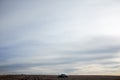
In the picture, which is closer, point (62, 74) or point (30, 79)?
point (30, 79)

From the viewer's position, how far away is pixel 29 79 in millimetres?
56500

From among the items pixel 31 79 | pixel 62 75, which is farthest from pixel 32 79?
pixel 62 75

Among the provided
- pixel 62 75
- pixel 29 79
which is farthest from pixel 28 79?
pixel 62 75

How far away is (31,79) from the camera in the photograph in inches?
2222

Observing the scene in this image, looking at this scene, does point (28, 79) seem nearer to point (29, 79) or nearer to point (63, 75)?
point (29, 79)

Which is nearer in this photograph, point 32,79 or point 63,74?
point 32,79

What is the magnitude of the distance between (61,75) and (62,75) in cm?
49

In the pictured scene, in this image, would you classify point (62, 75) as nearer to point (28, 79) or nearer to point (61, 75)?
point (61, 75)

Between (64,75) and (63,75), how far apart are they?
59 cm

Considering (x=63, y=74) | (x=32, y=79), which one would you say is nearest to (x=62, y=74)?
(x=63, y=74)

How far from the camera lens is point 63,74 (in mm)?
79562

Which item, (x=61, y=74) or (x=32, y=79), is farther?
(x=61, y=74)

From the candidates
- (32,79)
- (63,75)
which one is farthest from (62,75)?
(32,79)

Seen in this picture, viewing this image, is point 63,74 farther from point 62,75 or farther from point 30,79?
point 30,79
